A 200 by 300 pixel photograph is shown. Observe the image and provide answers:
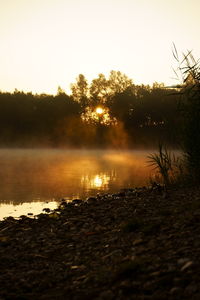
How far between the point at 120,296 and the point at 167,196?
21.3ft

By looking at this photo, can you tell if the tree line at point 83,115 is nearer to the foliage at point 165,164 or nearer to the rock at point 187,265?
the foliage at point 165,164

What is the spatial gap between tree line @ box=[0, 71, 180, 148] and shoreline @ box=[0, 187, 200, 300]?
56.0 metres

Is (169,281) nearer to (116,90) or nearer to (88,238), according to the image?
(88,238)

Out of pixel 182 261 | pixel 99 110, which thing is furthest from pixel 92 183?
pixel 99 110

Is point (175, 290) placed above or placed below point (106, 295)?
above

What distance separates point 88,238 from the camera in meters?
7.59

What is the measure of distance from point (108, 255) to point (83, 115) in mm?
69858

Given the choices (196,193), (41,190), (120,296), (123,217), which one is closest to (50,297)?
(120,296)

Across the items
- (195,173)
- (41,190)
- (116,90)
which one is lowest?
(41,190)

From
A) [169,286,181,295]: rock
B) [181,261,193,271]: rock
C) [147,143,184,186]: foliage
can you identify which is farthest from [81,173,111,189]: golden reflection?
[169,286,181,295]: rock

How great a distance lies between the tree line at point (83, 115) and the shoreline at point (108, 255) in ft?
184

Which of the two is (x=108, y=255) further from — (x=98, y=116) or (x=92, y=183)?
(x=98, y=116)

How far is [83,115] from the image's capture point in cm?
7525

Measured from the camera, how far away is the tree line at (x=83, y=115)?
66.8 m
